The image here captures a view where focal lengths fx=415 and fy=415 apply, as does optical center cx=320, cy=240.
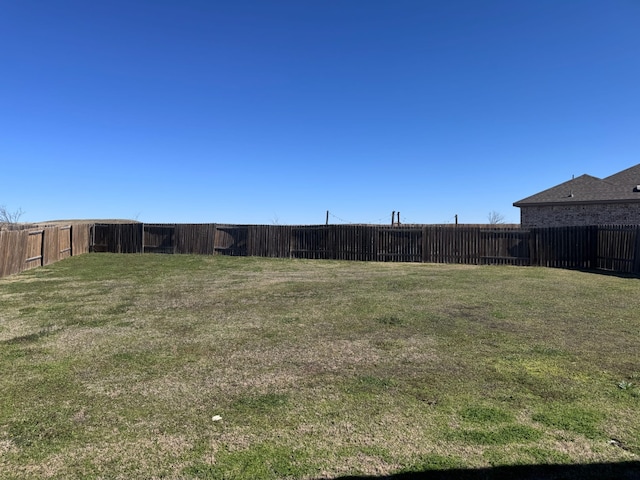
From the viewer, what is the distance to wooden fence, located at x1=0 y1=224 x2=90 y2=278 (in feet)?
43.2

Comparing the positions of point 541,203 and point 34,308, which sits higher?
point 541,203

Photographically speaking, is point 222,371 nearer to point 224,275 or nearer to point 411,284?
point 411,284

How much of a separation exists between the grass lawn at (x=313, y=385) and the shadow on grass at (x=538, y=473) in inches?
2.4

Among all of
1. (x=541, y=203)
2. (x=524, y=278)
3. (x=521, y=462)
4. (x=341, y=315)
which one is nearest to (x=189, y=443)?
(x=521, y=462)

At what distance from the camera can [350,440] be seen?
312 centimetres

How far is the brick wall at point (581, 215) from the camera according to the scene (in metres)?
17.8

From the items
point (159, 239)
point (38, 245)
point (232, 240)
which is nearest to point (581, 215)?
point (232, 240)

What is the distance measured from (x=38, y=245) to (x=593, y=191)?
2361 cm

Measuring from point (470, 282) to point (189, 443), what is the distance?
1002 cm

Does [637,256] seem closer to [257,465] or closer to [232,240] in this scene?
[257,465]

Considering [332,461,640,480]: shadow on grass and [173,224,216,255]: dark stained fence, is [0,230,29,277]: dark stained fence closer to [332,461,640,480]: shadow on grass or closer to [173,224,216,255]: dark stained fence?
[173,224,216,255]: dark stained fence

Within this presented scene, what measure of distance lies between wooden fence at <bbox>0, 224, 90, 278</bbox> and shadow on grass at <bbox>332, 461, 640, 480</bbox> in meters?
14.5

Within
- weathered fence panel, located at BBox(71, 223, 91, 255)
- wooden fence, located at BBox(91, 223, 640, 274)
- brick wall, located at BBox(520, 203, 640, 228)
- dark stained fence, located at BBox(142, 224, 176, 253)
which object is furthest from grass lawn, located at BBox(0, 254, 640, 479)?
dark stained fence, located at BBox(142, 224, 176, 253)

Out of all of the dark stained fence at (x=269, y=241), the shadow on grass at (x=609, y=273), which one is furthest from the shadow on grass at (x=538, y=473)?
the dark stained fence at (x=269, y=241)
